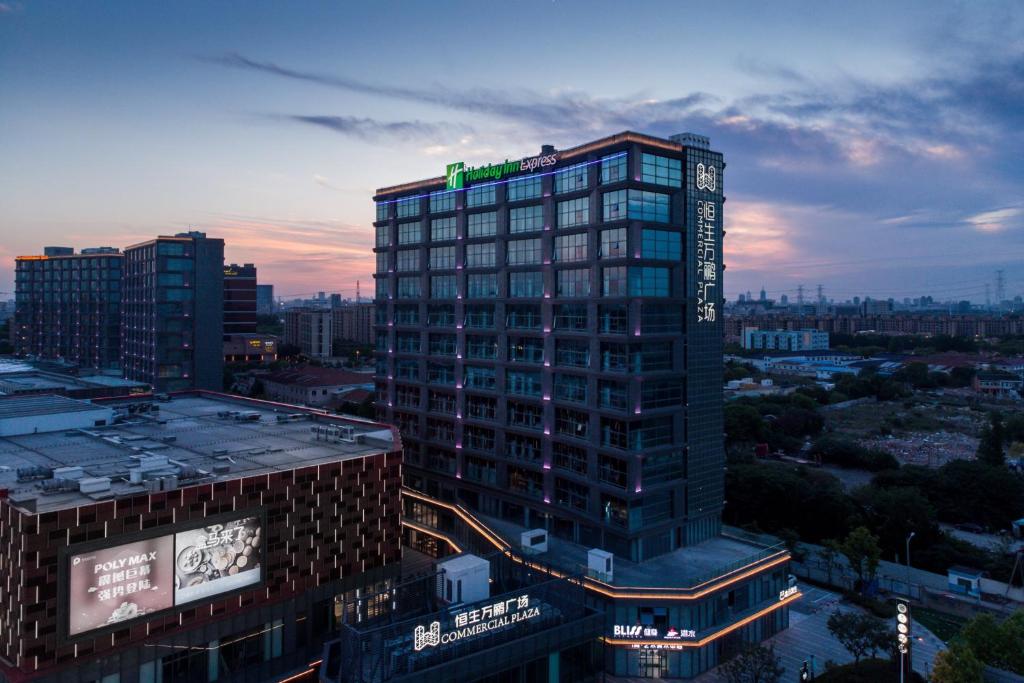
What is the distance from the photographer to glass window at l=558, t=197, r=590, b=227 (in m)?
56.3

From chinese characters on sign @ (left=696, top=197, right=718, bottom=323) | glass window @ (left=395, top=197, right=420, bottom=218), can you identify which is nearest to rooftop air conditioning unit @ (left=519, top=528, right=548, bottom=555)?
chinese characters on sign @ (left=696, top=197, right=718, bottom=323)

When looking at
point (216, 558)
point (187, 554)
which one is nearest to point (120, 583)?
point (187, 554)

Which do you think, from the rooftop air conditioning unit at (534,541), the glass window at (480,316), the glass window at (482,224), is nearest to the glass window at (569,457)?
the rooftop air conditioning unit at (534,541)

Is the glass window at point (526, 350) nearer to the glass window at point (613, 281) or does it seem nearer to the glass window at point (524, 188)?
the glass window at point (613, 281)

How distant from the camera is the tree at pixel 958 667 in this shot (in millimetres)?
36469

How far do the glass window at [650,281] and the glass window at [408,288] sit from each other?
93.2ft

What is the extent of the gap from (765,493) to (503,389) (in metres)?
35.7

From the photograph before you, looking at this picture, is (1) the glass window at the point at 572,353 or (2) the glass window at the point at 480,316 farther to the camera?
→ (2) the glass window at the point at 480,316

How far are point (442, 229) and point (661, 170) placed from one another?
82.1 ft

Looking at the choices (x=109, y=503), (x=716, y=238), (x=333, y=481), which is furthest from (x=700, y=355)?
(x=109, y=503)

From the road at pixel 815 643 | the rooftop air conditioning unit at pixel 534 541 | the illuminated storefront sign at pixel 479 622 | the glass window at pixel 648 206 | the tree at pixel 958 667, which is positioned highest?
the glass window at pixel 648 206

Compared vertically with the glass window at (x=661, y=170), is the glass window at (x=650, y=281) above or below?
below

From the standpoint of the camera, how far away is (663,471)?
54.8 m

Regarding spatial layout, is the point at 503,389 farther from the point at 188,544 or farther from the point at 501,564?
the point at 188,544
